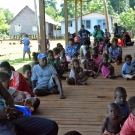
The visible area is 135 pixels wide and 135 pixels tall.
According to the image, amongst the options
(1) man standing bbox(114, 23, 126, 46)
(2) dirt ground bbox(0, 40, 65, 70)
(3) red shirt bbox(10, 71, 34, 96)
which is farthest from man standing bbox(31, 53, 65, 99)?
(1) man standing bbox(114, 23, 126, 46)

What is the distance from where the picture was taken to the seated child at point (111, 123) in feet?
9.89

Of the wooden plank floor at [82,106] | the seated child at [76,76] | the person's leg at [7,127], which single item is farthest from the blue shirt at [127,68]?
the person's leg at [7,127]

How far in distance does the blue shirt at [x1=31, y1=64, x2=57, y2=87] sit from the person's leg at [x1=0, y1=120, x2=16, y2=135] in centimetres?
264

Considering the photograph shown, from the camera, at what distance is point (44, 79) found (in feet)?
16.6

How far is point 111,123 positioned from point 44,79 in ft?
7.34

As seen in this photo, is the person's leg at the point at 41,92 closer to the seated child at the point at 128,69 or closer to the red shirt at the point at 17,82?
the red shirt at the point at 17,82

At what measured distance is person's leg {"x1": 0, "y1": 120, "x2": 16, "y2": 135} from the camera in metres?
2.37

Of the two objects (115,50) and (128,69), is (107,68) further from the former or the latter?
(115,50)

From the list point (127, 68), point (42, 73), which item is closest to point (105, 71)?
point (127, 68)

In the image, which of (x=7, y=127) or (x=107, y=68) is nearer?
(x=7, y=127)

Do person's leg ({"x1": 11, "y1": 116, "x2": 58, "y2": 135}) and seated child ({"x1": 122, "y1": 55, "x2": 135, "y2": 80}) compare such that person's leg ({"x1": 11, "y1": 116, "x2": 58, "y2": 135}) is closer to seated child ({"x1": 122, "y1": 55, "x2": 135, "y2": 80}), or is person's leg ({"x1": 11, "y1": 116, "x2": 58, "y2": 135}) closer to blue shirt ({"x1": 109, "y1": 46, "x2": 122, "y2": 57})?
seated child ({"x1": 122, "y1": 55, "x2": 135, "y2": 80})

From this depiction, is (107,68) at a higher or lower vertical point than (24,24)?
lower

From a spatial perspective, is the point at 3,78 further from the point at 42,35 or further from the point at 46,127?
the point at 42,35

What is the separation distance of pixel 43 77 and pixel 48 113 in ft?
3.75
